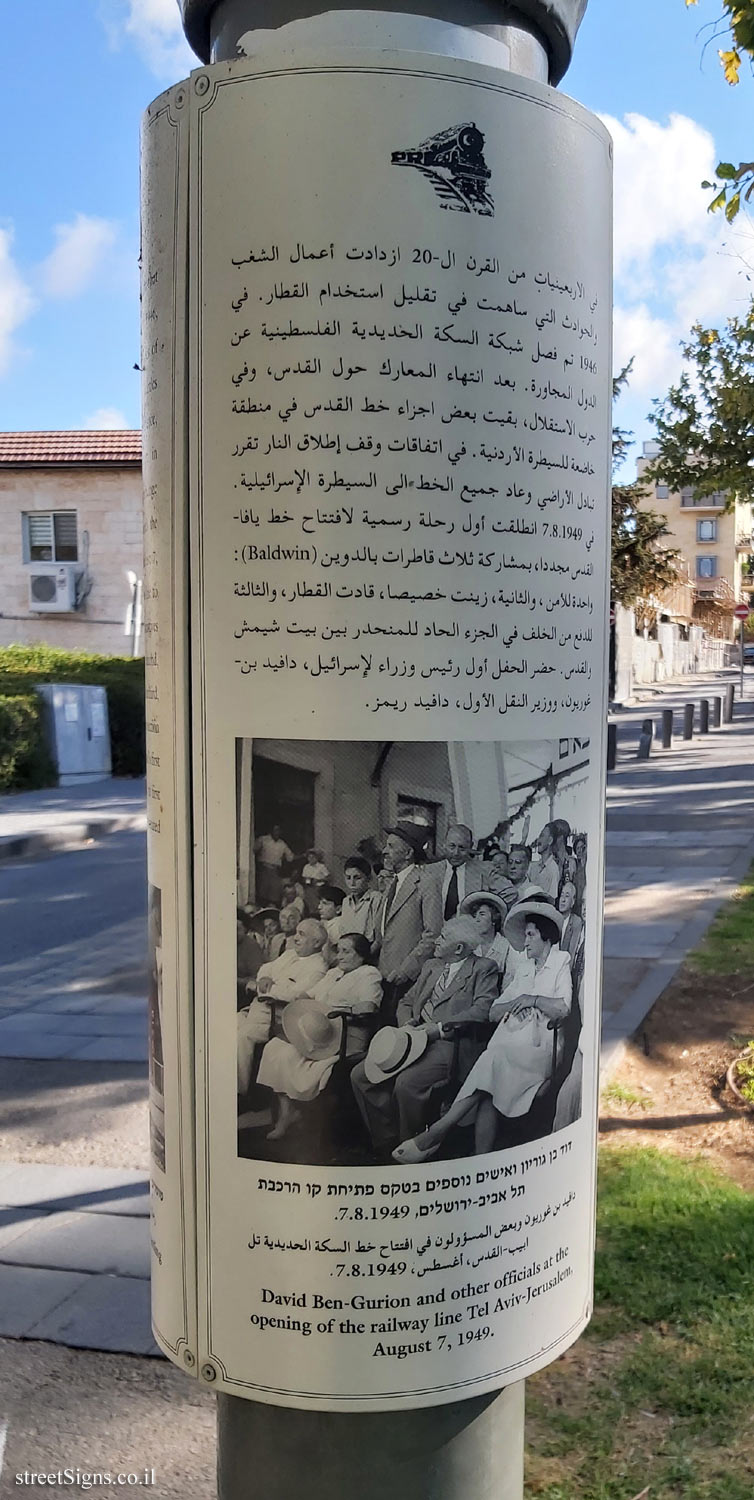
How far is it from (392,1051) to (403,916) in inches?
8.5

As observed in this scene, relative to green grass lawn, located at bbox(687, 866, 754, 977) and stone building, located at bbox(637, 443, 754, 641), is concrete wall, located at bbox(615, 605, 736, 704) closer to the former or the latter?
stone building, located at bbox(637, 443, 754, 641)

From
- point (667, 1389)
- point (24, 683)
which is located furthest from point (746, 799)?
point (667, 1389)

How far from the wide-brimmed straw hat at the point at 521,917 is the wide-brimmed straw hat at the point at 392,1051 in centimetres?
21

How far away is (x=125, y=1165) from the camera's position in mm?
5062

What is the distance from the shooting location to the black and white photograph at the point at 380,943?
202cm

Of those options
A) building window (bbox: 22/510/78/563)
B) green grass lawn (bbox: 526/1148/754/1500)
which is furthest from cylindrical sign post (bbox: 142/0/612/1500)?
building window (bbox: 22/510/78/563)

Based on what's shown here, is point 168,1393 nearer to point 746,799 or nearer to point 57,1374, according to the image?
point 57,1374

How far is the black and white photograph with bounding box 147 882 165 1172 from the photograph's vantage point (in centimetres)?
225

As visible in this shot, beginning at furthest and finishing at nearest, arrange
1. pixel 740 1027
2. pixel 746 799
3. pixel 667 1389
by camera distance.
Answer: pixel 746 799 < pixel 740 1027 < pixel 667 1389

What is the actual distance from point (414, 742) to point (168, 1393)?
Result: 89.9 inches

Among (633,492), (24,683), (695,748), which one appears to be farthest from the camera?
(633,492)

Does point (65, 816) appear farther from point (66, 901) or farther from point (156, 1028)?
point (156, 1028)

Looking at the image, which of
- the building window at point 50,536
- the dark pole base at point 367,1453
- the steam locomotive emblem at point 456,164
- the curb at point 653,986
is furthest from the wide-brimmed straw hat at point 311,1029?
the building window at point 50,536

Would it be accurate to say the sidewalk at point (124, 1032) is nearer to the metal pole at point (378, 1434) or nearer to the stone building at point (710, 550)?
the metal pole at point (378, 1434)
